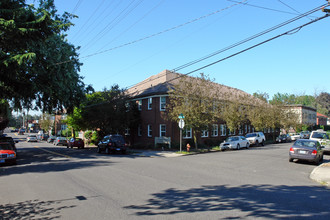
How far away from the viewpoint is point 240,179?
412 inches

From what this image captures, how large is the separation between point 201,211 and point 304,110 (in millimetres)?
73280

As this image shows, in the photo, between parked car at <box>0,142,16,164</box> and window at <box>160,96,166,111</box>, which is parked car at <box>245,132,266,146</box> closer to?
window at <box>160,96,166,111</box>

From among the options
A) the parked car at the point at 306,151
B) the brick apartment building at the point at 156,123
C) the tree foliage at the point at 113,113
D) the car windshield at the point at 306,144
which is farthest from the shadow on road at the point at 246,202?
the tree foliage at the point at 113,113

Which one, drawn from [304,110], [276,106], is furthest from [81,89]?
[304,110]

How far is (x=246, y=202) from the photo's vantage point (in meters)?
6.89

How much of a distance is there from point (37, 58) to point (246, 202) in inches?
691

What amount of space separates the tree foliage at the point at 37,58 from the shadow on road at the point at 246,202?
10.1 meters

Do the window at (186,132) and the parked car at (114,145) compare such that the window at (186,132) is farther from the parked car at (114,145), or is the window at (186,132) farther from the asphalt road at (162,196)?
the asphalt road at (162,196)

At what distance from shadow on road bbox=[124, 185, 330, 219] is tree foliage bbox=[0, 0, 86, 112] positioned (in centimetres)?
1010

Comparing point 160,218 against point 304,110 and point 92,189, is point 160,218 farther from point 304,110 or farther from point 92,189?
point 304,110

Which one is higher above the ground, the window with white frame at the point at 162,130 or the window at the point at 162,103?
the window at the point at 162,103

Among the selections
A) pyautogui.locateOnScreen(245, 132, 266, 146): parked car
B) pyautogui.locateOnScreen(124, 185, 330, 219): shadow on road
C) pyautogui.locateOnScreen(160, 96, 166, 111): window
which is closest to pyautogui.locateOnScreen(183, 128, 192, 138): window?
pyautogui.locateOnScreen(160, 96, 166, 111): window

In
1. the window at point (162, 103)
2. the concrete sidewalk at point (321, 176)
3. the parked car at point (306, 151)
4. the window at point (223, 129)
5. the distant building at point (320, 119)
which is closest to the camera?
the concrete sidewalk at point (321, 176)

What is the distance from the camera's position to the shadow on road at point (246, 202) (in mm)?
6043
